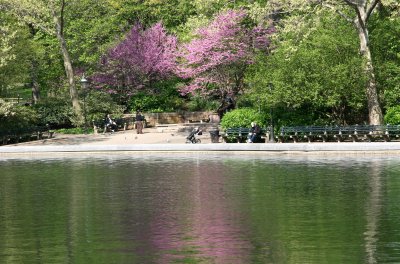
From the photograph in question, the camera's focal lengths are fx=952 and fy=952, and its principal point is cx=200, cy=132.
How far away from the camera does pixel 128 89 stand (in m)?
75.2

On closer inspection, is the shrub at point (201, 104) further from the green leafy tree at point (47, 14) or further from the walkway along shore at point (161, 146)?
the walkway along shore at point (161, 146)

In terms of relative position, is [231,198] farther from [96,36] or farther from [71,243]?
[96,36]

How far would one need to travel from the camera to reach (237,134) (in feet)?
178

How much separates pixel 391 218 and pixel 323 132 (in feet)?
84.5

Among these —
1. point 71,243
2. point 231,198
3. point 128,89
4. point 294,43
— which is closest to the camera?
point 71,243

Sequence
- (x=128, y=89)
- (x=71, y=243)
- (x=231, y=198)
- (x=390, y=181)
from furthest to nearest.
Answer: (x=128, y=89)
(x=390, y=181)
(x=231, y=198)
(x=71, y=243)

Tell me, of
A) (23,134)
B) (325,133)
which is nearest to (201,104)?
(23,134)

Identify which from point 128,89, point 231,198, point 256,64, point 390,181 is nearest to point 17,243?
point 231,198

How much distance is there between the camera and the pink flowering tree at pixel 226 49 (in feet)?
197

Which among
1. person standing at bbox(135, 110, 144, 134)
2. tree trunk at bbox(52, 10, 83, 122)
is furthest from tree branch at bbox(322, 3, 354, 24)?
tree trunk at bbox(52, 10, 83, 122)

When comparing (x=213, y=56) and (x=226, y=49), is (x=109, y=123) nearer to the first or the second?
(x=213, y=56)

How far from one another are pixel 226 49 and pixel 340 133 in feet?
39.8

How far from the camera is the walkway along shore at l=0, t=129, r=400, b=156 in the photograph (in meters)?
46.8

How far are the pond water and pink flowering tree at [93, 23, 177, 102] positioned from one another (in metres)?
29.6
